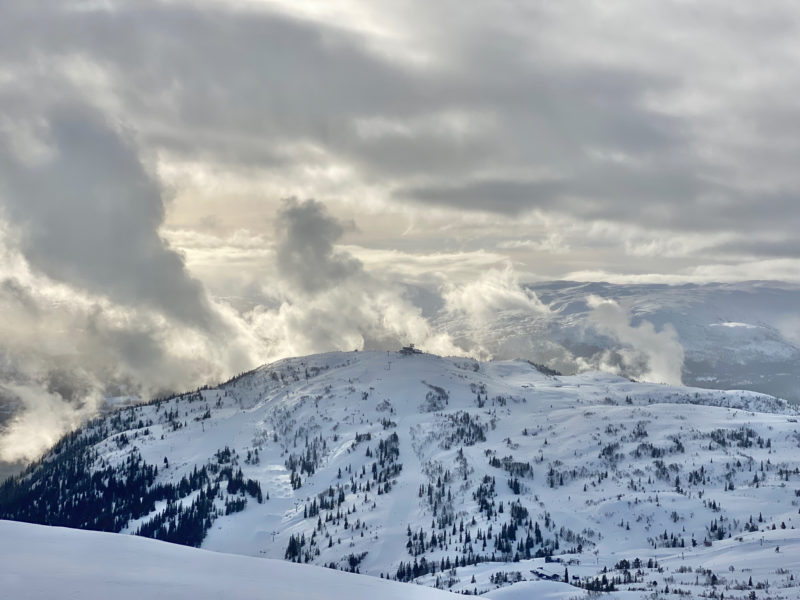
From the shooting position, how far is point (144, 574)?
27.1 meters

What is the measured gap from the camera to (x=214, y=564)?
3072 centimetres

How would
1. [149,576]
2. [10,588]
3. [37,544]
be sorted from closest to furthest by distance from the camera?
1. [10,588]
2. [149,576]
3. [37,544]

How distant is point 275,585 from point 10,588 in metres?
10.4

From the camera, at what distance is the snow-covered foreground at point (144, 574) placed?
24.4 meters

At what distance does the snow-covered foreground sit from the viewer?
2441cm

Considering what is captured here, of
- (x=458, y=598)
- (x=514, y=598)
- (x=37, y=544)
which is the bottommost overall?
(x=514, y=598)

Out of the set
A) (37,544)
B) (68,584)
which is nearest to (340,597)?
(68,584)

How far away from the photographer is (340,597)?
27.3m

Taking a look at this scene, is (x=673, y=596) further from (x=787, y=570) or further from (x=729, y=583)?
(x=787, y=570)

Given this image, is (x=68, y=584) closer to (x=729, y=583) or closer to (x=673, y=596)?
(x=673, y=596)

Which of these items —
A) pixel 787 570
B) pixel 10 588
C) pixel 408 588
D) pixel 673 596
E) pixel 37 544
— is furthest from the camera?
pixel 787 570

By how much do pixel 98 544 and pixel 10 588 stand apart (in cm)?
904

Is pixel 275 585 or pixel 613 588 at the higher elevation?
pixel 275 585

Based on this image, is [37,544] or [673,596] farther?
[673,596]
